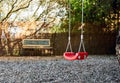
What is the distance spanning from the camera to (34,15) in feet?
44.1

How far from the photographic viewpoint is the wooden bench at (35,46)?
13.2m

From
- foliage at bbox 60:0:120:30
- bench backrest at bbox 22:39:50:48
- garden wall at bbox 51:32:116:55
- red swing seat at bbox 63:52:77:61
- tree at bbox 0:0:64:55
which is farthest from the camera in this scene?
foliage at bbox 60:0:120:30

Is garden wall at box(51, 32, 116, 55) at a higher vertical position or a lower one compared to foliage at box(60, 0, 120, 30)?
lower

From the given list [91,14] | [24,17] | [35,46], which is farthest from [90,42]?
[24,17]

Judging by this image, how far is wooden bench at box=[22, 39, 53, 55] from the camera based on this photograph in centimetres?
1323

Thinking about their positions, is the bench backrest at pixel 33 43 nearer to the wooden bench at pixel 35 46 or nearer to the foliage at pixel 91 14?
the wooden bench at pixel 35 46

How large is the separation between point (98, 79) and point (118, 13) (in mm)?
8445

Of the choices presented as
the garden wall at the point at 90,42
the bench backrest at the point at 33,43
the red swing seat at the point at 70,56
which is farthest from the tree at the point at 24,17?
the red swing seat at the point at 70,56

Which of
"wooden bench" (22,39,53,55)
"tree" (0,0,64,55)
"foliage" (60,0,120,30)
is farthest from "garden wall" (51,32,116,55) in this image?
"tree" (0,0,64,55)

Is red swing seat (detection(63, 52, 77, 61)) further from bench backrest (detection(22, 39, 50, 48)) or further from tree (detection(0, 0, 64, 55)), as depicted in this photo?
tree (detection(0, 0, 64, 55))

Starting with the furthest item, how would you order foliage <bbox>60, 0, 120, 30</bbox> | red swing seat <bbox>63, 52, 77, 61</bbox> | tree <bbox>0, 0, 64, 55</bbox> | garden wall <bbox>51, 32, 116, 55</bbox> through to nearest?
foliage <bbox>60, 0, 120, 30</bbox>, garden wall <bbox>51, 32, 116, 55</bbox>, tree <bbox>0, 0, 64, 55</bbox>, red swing seat <bbox>63, 52, 77, 61</bbox>

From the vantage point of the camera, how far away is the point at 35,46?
13.2 meters

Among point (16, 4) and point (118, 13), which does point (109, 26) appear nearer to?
point (118, 13)

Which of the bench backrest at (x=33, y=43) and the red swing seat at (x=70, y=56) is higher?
the bench backrest at (x=33, y=43)
